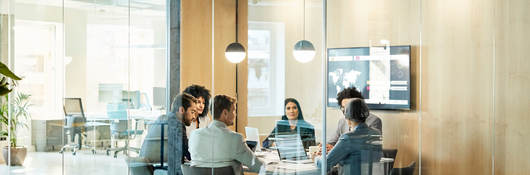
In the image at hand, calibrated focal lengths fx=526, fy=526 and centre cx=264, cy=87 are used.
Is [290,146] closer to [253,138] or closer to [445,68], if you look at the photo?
[253,138]

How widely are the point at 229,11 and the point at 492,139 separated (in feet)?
8.58

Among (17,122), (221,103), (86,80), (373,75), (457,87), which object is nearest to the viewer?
(373,75)

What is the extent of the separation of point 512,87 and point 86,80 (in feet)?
12.8

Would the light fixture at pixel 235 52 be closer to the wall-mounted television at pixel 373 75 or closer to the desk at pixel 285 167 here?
the wall-mounted television at pixel 373 75

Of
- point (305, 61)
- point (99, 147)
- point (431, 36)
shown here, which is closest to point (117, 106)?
point (99, 147)

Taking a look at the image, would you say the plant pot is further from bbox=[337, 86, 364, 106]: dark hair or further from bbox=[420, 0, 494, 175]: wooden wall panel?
bbox=[420, 0, 494, 175]: wooden wall panel

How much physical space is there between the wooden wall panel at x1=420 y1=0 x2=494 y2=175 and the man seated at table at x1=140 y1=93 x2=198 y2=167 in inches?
74.8

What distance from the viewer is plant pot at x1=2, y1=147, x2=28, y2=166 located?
5105 mm

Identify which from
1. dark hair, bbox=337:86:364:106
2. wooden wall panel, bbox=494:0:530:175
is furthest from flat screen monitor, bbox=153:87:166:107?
wooden wall panel, bbox=494:0:530:175

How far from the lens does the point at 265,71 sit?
168 inches

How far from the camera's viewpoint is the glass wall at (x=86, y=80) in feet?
15.1

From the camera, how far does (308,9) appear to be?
4289 millimetres

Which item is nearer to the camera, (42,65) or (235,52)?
(235,52)

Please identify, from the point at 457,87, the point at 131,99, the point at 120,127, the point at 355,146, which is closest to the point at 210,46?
the point at 131,99
